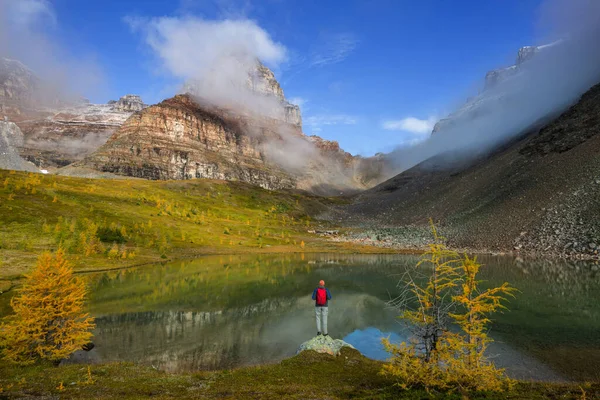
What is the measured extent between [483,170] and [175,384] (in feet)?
532

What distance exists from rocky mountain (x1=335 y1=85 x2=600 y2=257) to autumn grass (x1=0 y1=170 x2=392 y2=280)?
3029 centimetres

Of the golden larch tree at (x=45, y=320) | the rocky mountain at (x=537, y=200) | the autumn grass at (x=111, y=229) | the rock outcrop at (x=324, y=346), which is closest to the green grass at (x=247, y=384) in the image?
the rock outcrop at (x=324, y=346)

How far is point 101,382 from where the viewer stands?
15.7 metres

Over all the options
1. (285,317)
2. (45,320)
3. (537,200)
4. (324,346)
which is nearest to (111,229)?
(285,317)

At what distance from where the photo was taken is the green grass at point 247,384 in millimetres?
12759

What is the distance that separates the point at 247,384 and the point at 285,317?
1805cm

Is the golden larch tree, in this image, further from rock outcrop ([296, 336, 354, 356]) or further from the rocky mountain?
the rocky mountain

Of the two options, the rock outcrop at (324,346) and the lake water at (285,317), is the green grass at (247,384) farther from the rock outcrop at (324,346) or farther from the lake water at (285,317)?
the lake water at (285,317)

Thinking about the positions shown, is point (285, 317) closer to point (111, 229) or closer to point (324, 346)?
point (324, 346)

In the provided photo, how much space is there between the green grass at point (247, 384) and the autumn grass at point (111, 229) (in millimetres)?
37173

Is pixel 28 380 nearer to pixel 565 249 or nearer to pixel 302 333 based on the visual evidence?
pixel 302 333

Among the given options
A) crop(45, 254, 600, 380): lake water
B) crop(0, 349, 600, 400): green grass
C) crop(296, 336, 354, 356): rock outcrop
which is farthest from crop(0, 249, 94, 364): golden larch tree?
crop(296, 336, 354, 356): rock outcrop

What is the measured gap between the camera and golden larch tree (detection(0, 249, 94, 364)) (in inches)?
746

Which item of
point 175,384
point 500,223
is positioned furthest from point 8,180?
point 500,223
